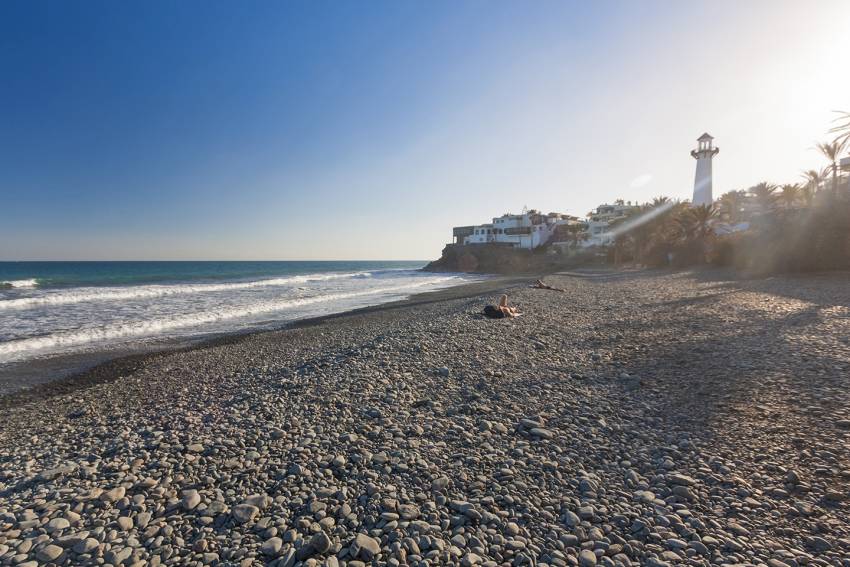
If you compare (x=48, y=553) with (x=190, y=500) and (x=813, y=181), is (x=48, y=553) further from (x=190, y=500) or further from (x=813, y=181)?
(x=813, y=181)

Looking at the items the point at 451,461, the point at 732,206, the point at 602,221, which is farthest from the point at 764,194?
the point at 451,461

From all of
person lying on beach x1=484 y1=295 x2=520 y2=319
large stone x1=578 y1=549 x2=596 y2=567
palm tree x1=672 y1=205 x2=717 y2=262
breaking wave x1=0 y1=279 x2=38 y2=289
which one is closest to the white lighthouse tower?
palm tree x1=672 y1=205 x2=717 y2=262

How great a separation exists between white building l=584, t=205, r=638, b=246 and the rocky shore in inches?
2748

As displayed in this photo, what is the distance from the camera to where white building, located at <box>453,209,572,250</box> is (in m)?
80.1

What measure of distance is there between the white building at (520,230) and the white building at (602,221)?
6374mm

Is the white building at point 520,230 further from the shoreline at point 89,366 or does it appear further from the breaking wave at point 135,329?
the shoreline at point 89,366

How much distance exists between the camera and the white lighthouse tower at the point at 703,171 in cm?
5788

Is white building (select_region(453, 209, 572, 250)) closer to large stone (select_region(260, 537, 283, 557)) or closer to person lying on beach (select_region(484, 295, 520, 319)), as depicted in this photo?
person lying on beach (select_region(484, 295, 520, 319))

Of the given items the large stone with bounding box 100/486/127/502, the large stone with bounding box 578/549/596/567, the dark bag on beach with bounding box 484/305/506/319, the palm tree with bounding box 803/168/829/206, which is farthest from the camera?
the palm tree with bounding box 803/168/829/206

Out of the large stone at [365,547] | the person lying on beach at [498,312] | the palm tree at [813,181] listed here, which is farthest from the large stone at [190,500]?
the palm tree at [813,181]

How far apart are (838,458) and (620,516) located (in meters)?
2.79

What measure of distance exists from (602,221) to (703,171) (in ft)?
79.0

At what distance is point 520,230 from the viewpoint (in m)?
83.2

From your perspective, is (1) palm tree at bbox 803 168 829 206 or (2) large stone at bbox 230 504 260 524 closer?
(2) large stone at bbox 230 504 260 524
